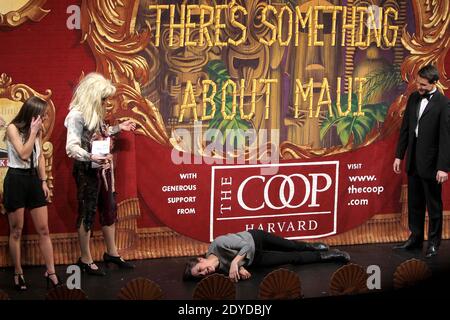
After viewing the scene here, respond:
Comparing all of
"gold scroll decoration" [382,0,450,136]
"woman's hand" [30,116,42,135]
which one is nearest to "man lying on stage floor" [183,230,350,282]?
"gold scroll decoration" [382,0,450,136]

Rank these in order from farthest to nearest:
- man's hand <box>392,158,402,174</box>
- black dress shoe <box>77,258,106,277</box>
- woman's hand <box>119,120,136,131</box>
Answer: man's hand <box>392,158,402,174</box> < woman's hand <box>119,120,136,131</box> < black dress shoe <box>77,258,106,277</box>

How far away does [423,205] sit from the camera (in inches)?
295

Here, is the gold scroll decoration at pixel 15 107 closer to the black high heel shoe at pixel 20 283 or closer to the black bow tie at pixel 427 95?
the black high heel shoe at pixel 20 283

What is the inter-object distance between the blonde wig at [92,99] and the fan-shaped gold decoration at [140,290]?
4.57ft

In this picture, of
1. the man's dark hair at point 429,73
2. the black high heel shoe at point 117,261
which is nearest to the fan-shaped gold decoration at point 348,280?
the black high heel shoe at point 117,261

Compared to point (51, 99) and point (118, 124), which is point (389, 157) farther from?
point (51, 99)

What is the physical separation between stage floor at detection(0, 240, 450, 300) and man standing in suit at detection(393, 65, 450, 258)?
0.26 metres

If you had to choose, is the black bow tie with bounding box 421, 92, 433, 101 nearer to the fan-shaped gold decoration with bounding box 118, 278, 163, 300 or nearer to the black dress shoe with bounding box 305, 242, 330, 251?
the black dress shoe with bounding box 305, 242, 330, 251

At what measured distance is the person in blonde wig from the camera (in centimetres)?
667

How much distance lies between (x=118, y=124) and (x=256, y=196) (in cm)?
129

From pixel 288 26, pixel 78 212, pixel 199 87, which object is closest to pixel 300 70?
pixel 288 26

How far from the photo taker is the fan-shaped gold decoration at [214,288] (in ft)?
19.5

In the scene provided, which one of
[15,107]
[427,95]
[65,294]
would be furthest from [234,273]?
[427,95]

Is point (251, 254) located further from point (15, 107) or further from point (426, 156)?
point (15, 107)
